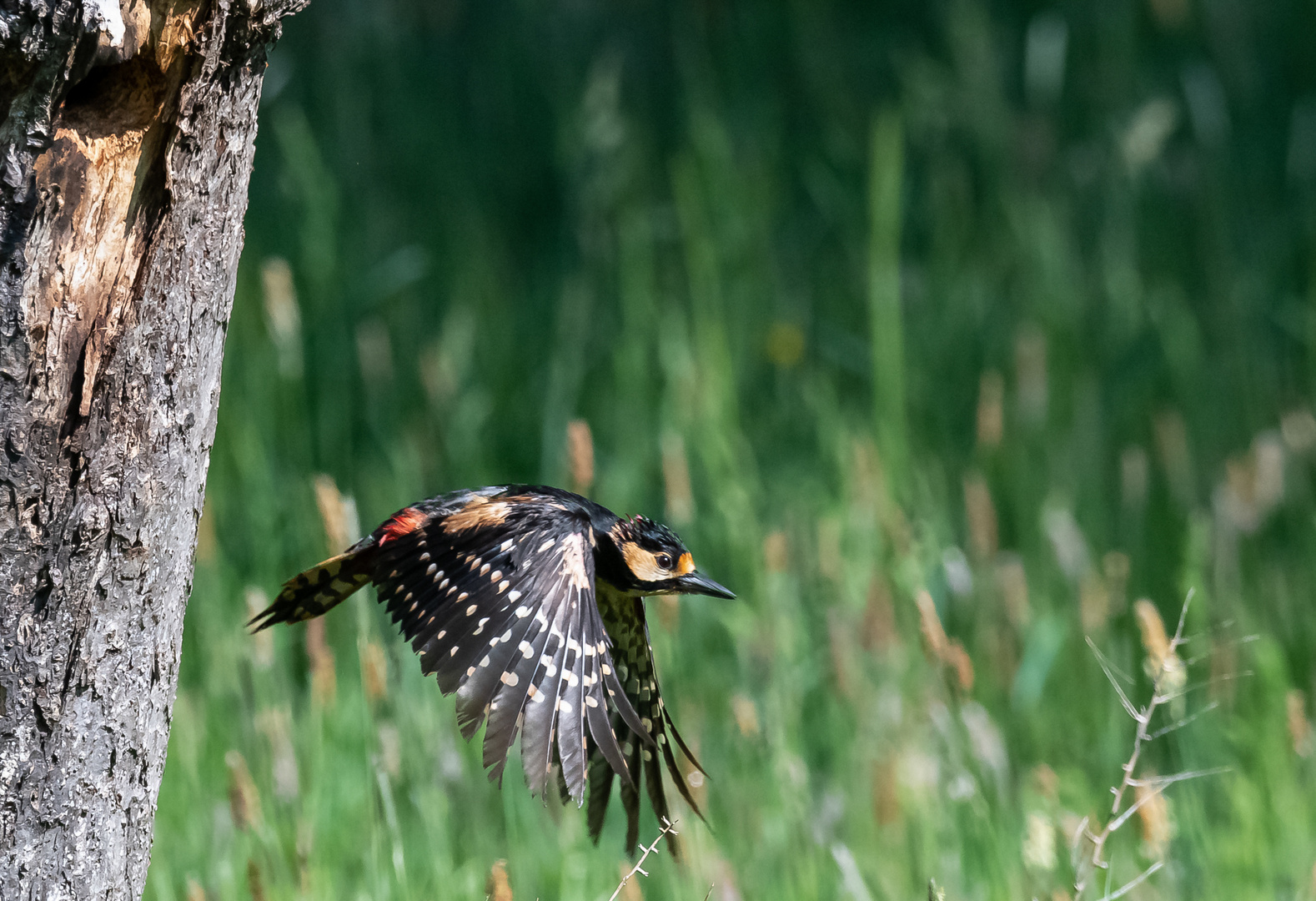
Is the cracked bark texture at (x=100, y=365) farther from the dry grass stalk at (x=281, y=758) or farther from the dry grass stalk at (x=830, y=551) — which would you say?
the dry grass stalk at (x=830, y=551)

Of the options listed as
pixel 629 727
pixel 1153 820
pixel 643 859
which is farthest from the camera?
pixel 629 727

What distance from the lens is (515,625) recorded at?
1.77 meters

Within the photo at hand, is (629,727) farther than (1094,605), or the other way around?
(1094,605)

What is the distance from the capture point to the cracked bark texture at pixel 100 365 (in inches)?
52.9

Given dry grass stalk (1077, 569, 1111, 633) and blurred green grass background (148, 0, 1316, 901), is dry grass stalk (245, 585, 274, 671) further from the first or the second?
dry grass stalk (1077, 569, 1111, 633)

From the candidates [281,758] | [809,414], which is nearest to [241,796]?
[281,758]

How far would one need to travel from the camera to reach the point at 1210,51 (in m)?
5.85

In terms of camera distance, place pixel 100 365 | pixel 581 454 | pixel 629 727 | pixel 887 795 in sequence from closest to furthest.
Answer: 1. pixel 100 365
2. pixel 629 727
3. pixel 581 454
4. pixel 887 795

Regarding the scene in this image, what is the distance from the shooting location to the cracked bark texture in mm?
1343

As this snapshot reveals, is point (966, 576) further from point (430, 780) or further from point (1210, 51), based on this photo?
point (1210, 51)

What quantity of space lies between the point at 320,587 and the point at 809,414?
7.59 ft

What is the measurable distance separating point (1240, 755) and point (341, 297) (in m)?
2.78

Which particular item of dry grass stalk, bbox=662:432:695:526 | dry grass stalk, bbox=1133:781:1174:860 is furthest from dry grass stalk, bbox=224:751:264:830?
dry grass stalk, bbox=1133:781:1174:860

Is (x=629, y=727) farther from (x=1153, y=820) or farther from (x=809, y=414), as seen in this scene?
(x=809, y=414)
